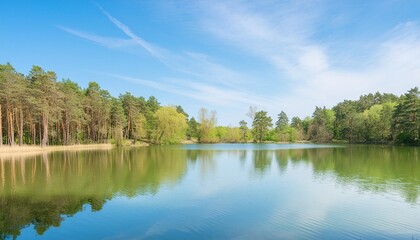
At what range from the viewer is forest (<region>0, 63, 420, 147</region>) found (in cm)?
4778

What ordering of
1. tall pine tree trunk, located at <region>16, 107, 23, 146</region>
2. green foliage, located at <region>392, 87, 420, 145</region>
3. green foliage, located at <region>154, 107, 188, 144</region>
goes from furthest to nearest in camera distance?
green foliage, located at <region>154, 107, 188, 144</region> < green foliage, located at <region>392, 87, 420, 145</region> < tall pine tree trunk, located at <region>16, 107, 23, 146</region>

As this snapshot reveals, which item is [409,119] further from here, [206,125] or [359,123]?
[206,125]

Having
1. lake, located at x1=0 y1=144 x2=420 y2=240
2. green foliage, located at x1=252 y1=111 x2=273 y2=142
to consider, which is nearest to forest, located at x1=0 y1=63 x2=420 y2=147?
green foliage, located at x1=252 y1=111 x2=273 y2=142

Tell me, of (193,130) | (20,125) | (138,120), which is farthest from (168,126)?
(20,125)

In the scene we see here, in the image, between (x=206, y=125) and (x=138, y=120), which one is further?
(x=206, y=125)

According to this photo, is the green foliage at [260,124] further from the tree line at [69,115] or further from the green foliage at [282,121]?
the tree line at [69,115]

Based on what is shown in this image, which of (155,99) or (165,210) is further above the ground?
(155,99)

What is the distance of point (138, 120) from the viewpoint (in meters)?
79.7

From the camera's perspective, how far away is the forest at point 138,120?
4778 centimetres

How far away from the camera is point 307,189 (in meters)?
17.5

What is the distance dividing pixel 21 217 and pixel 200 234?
689cm

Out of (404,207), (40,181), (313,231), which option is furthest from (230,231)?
(40,181)

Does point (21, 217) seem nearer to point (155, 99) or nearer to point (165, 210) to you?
point (165, 210)

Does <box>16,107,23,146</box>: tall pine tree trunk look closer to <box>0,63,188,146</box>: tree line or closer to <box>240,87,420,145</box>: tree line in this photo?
<box>0,63,188,146</box>: tree line
